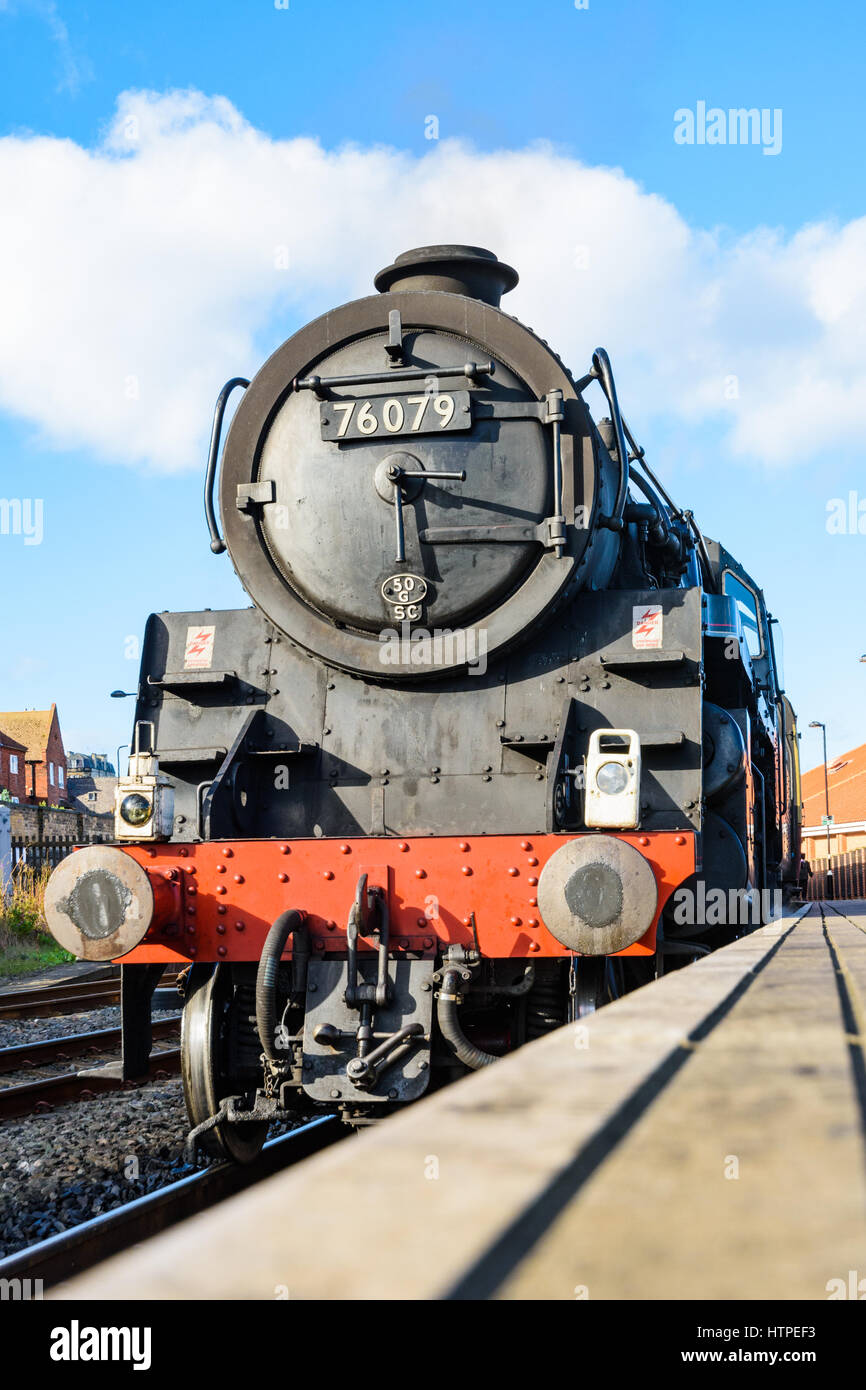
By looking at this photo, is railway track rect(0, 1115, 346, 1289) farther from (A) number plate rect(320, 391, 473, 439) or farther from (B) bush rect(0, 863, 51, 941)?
(B) bush rect(0, 863, 51, 941)

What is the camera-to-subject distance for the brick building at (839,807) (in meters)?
37.9

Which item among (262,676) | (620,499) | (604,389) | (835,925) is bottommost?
(835,925)

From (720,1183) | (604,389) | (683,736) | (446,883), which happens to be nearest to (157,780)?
(446,883)

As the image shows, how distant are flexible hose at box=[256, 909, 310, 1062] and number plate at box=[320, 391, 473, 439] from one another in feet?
6.79

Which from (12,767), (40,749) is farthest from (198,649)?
(40,749)

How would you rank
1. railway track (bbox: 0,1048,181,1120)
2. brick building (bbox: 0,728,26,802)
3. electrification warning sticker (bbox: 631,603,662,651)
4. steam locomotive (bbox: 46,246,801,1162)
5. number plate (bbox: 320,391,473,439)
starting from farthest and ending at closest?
brick building (bbox: 0,728,26,802)
railway track (bbox: 0,1048,181,1120)
number plate (bbox: 320,391,473,439)
electrification warning sticker (bbox: 631,603,662,651)
steam locomotive (bbox: 46,246,801,1162)

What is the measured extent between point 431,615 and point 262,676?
830mm

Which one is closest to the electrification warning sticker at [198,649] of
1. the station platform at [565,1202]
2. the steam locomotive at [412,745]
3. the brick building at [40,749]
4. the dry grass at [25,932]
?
the steam locomotive at [412,745]

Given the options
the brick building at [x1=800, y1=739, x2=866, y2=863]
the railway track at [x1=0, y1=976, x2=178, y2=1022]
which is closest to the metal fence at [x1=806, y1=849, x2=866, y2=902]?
the brick building at [x1=800, y1=739, x2=866, y2=863]

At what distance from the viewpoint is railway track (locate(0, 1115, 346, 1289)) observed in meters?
3.37
